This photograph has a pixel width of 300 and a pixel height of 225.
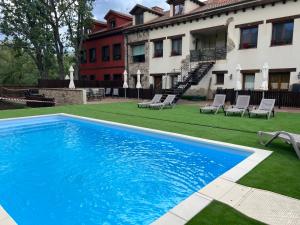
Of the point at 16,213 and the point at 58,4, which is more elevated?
the point at 58,4

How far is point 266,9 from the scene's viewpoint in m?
16.5

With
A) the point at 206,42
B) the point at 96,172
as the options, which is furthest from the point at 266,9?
the point at 96,172

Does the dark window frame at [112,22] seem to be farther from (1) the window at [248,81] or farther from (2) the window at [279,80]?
(2) the window at [279,80]

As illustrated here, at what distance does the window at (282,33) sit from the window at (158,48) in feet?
33.3

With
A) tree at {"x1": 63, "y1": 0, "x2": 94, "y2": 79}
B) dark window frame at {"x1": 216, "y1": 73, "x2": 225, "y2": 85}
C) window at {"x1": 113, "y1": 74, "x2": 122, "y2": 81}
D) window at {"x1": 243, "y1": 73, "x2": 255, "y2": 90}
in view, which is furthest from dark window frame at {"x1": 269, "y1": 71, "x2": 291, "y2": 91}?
tree at {"x1": 63, "y1": 0, "x2": 94, "y2": 79}

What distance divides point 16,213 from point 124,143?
4.30 m

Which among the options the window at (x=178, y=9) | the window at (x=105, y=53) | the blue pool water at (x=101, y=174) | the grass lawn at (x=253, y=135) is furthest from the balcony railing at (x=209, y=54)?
the blue pool water at (x=101, y=174)

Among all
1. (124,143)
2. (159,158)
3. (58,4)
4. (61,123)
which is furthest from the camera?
A: (58,4)

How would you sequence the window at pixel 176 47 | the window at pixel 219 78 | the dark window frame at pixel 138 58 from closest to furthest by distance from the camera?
the window at pixel 219 78 → the window at pixel 176 47 → the dark window frame at pixel 138 58

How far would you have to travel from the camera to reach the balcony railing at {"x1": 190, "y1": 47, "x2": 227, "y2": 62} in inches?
761

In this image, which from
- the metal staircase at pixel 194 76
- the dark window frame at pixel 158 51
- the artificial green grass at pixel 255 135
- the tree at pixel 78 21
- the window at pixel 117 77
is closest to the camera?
the artificial green grass at pixel 255 135

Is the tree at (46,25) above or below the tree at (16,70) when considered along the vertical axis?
above

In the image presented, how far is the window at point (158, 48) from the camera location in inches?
926

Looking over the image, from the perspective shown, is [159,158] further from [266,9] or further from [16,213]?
[266,9]
